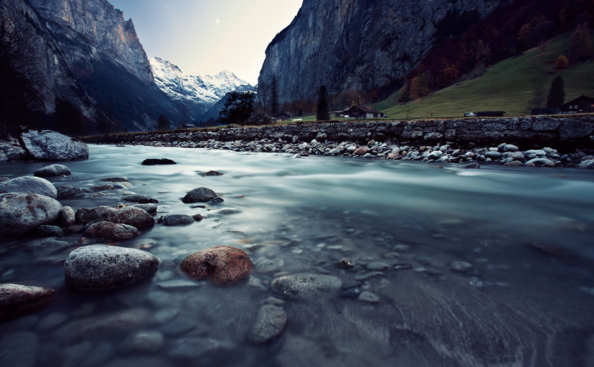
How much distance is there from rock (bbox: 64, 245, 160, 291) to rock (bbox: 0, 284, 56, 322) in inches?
6.3

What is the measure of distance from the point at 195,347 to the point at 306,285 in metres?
0.87

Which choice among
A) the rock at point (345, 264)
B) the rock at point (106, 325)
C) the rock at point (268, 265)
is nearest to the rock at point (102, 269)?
the rock at point (106, 325)

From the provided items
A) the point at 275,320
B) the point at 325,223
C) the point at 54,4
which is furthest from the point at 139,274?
the point at 54,4

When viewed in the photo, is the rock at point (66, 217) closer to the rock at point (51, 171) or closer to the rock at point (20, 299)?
the rock at point (20, 299)

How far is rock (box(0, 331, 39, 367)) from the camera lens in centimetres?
127

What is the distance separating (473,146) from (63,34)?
796ft

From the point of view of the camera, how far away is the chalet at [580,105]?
148 feet

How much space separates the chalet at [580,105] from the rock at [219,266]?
67.4m

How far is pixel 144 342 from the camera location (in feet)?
4.66

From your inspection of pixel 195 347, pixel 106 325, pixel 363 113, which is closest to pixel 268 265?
pixel 195 347

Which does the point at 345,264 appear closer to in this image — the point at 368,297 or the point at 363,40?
the point at 368,297

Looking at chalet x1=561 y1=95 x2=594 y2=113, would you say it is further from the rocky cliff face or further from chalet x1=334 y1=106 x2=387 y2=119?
the rocky cliff face

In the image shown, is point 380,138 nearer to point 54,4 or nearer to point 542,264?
point 542,264

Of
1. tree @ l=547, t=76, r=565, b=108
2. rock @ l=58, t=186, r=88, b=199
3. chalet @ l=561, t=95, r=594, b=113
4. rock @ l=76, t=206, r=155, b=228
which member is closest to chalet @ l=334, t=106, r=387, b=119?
tree @ l=547, t=76, r=565, b=108
